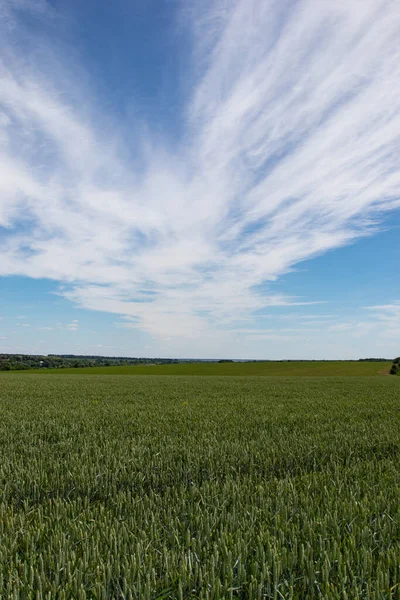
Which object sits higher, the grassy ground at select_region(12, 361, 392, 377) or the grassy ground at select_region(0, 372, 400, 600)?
the grassy ground at select_region(0, 372, 400, 600)

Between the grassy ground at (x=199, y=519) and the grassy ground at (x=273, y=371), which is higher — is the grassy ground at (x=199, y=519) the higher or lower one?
the higher one

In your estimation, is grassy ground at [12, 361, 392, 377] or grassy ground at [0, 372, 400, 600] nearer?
grassy ground at [0, 372, 400, 600]

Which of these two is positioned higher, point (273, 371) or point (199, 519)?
point (199, 519)

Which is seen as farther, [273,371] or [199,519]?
[273,371]

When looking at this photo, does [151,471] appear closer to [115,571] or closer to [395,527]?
[115,571]

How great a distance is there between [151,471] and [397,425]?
6472mm

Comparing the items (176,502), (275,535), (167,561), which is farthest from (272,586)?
(176,502)

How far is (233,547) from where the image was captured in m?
2.65

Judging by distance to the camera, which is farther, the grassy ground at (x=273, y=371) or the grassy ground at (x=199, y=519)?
the grassy ground at (x=273, y=371)

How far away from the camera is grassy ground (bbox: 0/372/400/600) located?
7.63 ft

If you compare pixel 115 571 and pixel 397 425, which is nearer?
pixel 115 571

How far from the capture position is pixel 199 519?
3150mm

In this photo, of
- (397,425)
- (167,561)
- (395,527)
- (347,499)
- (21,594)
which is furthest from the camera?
(397,425)

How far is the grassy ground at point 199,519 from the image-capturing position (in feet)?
7.63
